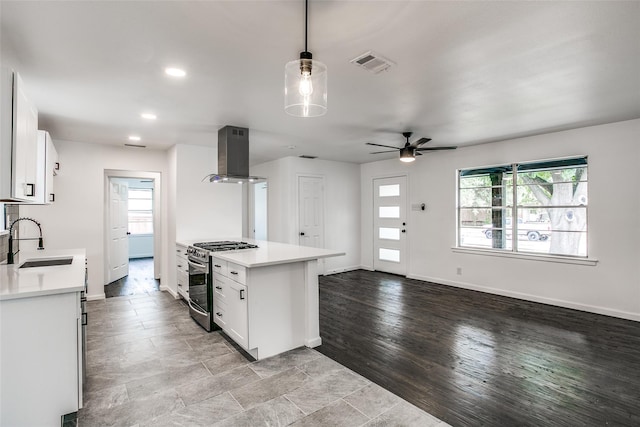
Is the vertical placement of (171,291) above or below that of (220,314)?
below

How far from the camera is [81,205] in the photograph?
4840mm

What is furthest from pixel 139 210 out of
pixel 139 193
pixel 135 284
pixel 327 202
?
pixel 327 202

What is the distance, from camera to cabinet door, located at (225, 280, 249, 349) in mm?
2912

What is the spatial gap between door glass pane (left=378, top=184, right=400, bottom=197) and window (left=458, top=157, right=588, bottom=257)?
4.34 feet

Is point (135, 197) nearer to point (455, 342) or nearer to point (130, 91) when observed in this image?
point (130, 91)

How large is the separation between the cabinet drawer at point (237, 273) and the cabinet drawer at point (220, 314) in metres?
0.41

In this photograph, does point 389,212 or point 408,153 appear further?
point 389,212

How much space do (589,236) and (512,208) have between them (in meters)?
1.05

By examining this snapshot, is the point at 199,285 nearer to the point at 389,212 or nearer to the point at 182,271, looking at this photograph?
the point at 182,271

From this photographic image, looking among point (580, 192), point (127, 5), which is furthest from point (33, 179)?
point (580, 192)

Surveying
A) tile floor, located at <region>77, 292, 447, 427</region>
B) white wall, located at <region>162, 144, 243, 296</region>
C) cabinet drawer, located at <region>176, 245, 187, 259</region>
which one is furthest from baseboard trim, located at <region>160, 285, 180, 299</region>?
tile floor, located at <region>77, 292, 447, 427</region>

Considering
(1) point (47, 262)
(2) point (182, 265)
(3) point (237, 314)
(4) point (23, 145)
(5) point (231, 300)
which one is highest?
(4) point (23, 145)

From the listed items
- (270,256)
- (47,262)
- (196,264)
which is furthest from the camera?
(196,264)

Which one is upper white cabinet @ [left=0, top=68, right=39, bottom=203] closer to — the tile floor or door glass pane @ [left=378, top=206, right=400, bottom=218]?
the tile floor
